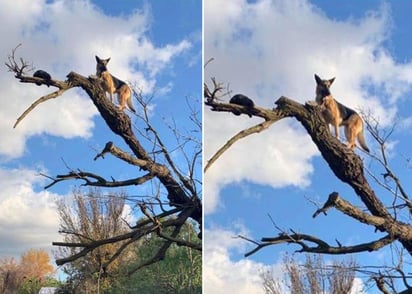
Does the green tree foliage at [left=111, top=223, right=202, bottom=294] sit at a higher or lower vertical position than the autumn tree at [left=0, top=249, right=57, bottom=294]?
higher

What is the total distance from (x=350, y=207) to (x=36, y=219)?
161 centimetres

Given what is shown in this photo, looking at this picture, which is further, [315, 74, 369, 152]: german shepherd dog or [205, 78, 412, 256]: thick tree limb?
[315, 74, 369, 152]: german shepherd dog

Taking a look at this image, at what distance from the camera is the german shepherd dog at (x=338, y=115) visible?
7.14 ft

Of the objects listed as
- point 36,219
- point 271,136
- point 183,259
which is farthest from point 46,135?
point 183,259

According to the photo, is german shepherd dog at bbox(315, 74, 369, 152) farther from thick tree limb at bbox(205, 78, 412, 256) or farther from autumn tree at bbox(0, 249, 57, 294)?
autumn tree at bbox(0, 249, 57, 294)

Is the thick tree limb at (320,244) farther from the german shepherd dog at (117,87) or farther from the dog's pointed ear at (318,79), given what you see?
the german shepherd dog at (117,87)

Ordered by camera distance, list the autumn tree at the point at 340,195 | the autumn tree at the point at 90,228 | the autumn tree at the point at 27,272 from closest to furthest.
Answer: the autumn tree at the point at 340,195
the autumn tree at the point at 27,272
the autumn tree at the point at 90,228

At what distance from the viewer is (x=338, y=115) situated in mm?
2203

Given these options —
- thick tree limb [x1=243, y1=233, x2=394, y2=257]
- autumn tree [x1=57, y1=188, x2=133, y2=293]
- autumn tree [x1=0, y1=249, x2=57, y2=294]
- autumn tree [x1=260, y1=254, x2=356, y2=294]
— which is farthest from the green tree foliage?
thick tree limb [x1=243, y1=233, x2=394, y2=257]

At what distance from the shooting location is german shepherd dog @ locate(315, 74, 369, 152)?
7.14 ft

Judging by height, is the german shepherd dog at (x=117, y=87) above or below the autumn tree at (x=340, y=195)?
above

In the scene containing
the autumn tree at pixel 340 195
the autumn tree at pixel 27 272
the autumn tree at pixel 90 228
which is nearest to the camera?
the autumn tree at pixel 340 195

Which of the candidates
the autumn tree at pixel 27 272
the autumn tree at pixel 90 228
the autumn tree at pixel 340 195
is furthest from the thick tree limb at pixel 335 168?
the autumn tree at pixel 27 272

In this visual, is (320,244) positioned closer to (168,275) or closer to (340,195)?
(340,195)
